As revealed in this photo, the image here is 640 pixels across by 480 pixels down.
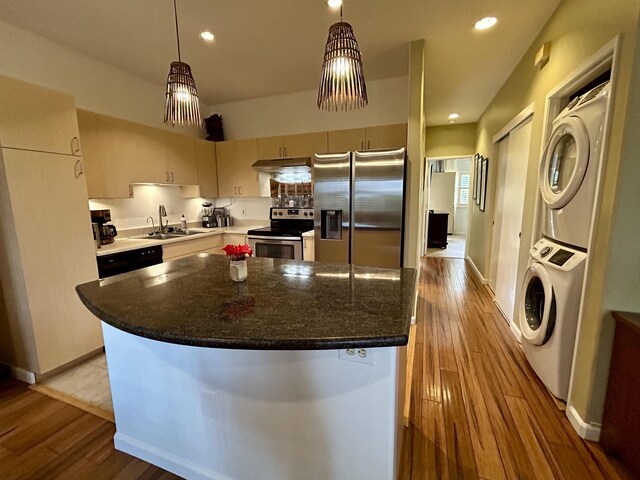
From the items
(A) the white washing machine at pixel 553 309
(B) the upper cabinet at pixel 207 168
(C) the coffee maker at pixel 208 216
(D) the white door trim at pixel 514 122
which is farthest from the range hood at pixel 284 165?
(A) the white washing machine at pixel 553 309

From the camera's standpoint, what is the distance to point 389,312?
42.6 inches

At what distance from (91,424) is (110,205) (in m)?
2.17

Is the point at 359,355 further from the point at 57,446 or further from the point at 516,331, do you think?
the point at 516,331

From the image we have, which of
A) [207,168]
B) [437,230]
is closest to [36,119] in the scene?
[207,168]

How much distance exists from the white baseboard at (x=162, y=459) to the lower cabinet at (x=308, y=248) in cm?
225

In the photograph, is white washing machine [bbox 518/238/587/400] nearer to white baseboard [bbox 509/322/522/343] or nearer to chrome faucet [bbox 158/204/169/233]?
white baseboard [bbox 509/322/522/343]

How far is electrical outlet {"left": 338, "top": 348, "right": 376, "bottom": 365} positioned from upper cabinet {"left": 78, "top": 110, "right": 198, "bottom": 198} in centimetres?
284

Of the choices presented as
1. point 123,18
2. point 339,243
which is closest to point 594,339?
point 339,243

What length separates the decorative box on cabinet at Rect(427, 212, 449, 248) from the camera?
7.14 m

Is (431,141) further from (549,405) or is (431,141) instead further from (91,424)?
(91,424)

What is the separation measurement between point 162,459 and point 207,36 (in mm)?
3117

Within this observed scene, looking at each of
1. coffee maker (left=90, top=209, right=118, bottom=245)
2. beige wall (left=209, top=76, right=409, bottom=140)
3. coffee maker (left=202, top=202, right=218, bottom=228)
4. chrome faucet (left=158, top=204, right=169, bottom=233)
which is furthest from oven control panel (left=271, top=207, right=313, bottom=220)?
coffee maker (left=90, top=209, right=118, bottom=245)

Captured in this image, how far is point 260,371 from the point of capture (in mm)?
1176

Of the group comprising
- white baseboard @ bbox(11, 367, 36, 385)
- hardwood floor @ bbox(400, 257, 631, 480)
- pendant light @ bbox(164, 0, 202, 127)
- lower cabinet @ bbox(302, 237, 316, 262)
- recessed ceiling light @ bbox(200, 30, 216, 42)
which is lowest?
hardwood floor @ bbox(400, 257, 631, 480)
